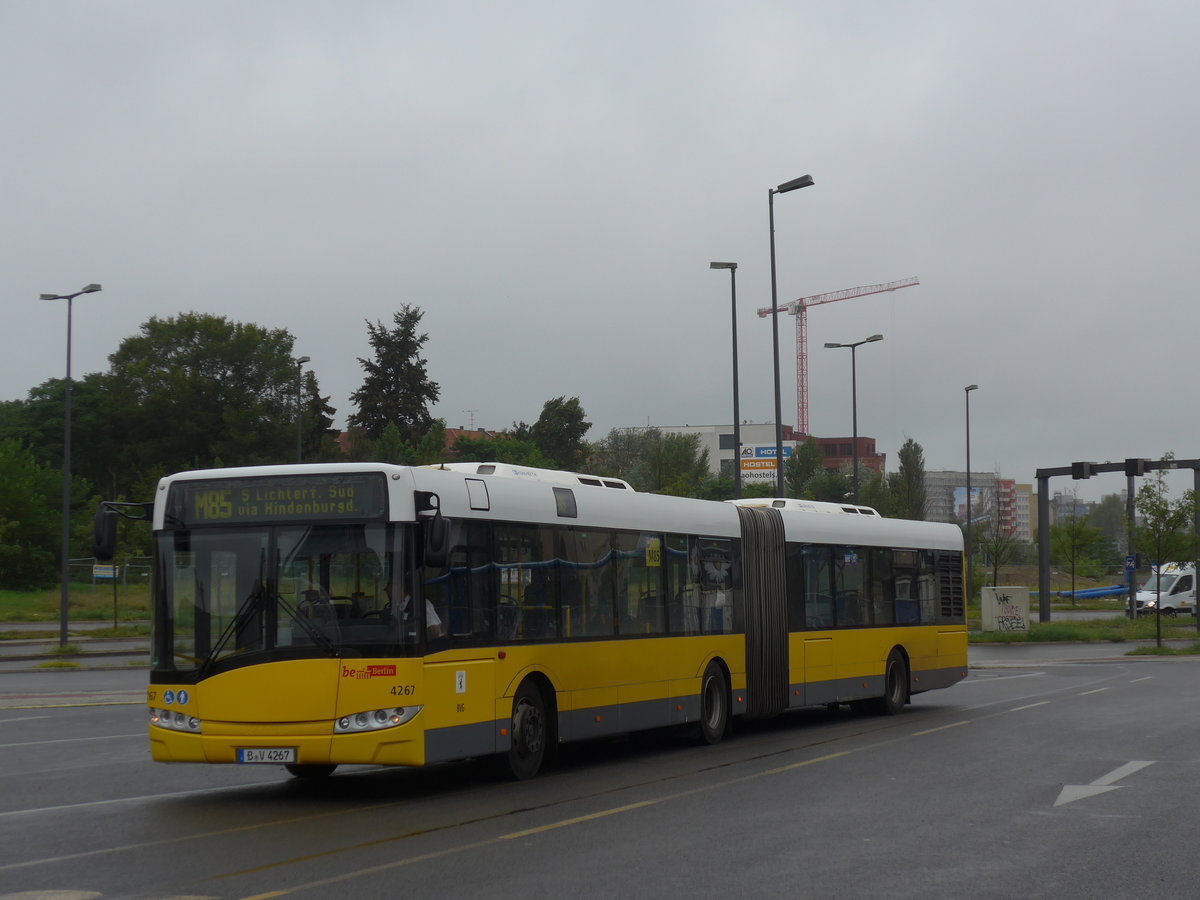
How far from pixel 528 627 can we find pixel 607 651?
1524 millimetres

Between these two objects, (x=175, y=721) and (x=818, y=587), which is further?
(x=818, y=587)

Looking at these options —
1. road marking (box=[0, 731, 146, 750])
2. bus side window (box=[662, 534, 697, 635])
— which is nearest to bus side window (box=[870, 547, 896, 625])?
bus side window (box=[662, 534, 697, 635])

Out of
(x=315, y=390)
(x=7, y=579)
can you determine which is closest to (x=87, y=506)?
(x=7, y=579)

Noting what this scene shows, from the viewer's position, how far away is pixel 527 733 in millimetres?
14016

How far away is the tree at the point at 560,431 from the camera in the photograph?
108625 millimetres

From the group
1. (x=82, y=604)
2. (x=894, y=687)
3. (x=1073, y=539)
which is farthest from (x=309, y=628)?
(x=1073, y=539)

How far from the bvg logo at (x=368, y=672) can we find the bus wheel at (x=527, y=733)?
1.93 m

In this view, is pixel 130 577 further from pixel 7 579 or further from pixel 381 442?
pixel 381 442

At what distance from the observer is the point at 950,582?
2405 cm

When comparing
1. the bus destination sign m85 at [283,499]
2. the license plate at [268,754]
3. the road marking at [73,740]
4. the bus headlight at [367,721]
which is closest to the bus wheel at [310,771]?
the license plate at [268,754]

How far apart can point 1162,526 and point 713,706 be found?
31960 mm

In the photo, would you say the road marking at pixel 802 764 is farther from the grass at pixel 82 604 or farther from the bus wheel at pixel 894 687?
the grass at pixel 82 604

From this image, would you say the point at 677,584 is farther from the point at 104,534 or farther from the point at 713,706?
the point at 104,534

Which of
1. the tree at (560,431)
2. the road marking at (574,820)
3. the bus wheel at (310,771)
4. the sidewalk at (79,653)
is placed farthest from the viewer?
the tree at (560,431)
